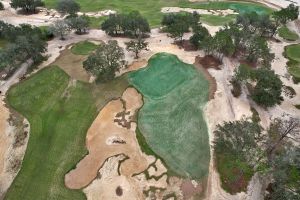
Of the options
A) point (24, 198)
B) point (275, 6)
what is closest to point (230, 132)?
point (24, 198)

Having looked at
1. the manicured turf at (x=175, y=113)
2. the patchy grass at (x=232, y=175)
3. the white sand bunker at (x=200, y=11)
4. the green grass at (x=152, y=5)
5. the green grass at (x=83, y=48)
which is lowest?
the patchy grass at (x=232, y=175)

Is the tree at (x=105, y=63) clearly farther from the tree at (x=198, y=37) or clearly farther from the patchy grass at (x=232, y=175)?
the patchy grass at (x=232, y=175)

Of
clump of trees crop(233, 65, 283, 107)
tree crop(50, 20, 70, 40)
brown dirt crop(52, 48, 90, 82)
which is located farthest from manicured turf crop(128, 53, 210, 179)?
tree crop(50, 20, 70, 40)

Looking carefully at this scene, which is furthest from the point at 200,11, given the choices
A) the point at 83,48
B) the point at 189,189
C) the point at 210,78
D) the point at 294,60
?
the point at 189,189

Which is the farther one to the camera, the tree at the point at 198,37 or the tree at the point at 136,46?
the tree at the point at 198,37

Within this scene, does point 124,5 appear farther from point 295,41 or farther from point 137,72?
point 295,41

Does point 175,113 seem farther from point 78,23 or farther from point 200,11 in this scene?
point 200,11

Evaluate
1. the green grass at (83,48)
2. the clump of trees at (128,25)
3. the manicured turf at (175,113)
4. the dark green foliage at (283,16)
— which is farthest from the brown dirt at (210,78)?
the dark green foliage at (283,16)

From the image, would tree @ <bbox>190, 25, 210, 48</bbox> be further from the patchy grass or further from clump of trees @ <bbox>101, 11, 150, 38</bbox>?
the patchy grass
